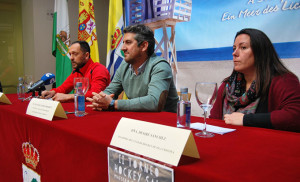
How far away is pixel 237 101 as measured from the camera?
1.40 metres

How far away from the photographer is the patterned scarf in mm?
1351

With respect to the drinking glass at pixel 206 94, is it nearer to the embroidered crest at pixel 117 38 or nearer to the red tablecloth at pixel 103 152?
the red tablecloth at pixel 103 152

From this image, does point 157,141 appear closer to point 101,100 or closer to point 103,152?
point 103,152

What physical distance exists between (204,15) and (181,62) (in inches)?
25.7

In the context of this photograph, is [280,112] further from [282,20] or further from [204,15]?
[204,15]

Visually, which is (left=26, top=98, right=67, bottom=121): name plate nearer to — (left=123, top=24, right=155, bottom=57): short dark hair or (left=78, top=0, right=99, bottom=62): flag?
(left=123, top=24, right=155, bottom=57): short dark hair

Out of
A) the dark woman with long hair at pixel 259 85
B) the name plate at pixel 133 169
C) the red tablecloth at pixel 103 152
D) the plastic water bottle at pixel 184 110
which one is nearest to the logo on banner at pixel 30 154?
the red tablecloth at pixel 103 152

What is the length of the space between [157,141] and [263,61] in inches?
41.2

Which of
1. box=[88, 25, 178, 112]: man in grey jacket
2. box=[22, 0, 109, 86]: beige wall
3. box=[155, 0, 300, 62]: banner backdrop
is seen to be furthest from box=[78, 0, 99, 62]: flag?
box=[88, 25, 178, 112]: man in grey jacket

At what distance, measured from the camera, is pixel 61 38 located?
3.73 metres

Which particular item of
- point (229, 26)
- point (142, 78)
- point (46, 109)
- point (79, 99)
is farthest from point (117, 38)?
point (46, 109)

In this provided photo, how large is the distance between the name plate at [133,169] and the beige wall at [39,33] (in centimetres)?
371

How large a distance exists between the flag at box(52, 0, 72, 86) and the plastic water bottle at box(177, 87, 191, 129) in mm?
3136

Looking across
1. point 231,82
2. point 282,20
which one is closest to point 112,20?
point 282,20
